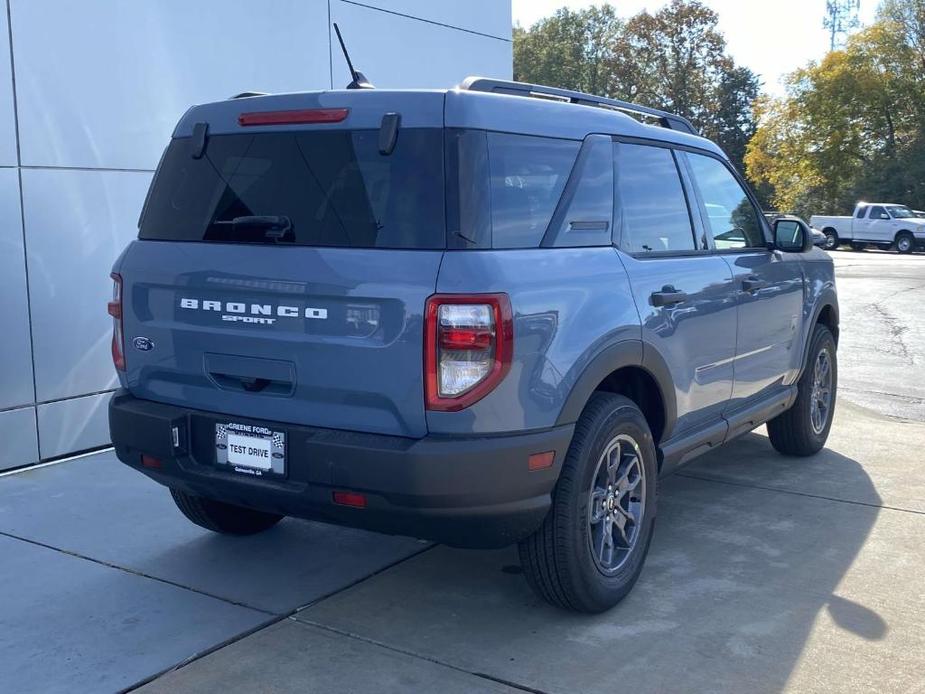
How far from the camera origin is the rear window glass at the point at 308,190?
3486mm

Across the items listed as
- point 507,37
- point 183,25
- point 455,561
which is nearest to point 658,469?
point 455,561

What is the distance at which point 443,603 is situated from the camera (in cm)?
421

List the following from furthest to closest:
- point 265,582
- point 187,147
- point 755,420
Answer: point 755,420, point 265,582, point 187,147

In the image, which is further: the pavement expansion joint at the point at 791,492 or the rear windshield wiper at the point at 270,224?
the pavement expansion joint at the point at 791,492

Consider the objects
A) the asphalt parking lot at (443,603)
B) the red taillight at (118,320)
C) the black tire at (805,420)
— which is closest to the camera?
the asphalt parking lot at (443,603)

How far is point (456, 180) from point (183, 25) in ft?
14.8

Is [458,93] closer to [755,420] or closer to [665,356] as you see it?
[665,356]

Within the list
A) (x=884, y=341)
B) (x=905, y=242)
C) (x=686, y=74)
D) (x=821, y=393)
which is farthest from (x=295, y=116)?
(x=686, y=74)

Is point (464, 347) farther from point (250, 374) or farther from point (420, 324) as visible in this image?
point (250, 374)

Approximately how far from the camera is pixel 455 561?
15.4 ft

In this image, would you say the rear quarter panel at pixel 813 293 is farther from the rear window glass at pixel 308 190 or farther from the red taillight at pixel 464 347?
the rear window glass at pixel 308 190

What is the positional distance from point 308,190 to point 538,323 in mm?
989

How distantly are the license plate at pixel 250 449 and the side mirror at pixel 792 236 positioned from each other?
3351 mm

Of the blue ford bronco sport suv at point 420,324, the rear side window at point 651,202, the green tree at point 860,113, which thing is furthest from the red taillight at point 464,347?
the green tree at point 860,113
